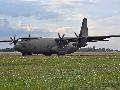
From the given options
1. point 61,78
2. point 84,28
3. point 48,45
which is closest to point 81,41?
point 48,45

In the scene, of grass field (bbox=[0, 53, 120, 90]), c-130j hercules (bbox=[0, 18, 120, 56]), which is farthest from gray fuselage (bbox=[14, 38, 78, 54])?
grass field (bbox=[0, 53, 120, 90])

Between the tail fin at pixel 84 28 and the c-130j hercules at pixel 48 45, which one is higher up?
the tail fin at pixel 84 28

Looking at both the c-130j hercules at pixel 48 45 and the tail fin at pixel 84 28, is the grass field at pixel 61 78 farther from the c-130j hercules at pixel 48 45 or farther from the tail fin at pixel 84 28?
the tail fin at pixel 84 28

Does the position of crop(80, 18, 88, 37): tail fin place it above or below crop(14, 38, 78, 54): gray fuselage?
above

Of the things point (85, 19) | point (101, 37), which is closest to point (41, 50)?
point (101, 37)

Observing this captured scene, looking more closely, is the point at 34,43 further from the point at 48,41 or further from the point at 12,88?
the point at 12,88

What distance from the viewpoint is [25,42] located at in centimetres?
8750

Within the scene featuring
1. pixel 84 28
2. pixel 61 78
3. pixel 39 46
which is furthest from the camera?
pixel 84 28

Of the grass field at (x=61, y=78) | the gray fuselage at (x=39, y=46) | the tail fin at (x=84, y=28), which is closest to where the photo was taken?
the grass field at (x=61, y=78)

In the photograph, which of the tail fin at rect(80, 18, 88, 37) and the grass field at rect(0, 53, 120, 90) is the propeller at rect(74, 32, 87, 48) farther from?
the grass field at rect(0, 53, 120, 90)

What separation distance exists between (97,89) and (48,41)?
7616 centimetres

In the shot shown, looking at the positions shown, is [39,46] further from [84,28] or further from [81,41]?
[84,28]

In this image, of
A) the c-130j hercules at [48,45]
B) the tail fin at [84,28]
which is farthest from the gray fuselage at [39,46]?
the tail fin at [84,28]

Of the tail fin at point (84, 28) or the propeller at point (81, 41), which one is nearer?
the propeller at point (81, 41)
